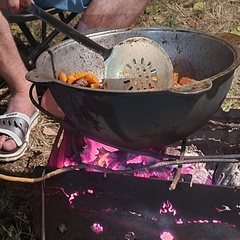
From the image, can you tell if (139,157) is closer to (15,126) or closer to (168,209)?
(168,209)

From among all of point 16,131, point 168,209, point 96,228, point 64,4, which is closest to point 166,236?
point 168,209

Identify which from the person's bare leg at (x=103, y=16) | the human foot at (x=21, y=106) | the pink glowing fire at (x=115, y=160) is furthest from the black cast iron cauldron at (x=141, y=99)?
the human foot at (x=21, y=106)

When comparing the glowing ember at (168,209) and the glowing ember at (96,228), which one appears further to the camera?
the glowing ember at (96,228)

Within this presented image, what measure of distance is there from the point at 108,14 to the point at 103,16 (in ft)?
0.09

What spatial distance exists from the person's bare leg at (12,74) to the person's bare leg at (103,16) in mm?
127

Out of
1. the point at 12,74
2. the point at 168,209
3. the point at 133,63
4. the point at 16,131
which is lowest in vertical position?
the point at 16,131

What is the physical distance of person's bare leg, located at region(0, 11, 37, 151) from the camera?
2.64 m

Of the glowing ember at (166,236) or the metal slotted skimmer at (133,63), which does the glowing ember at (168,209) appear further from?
the metal slotted skimmer at (133,63)

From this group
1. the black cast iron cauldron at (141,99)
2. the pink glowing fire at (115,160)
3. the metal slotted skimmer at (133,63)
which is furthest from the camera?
the pink glowing fire at (115,160)

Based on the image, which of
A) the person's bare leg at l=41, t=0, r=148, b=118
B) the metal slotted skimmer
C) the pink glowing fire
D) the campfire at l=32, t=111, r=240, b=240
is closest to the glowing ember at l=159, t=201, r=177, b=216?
the campfire at l=32, t=111, r=240, b=240

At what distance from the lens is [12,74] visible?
9.04 feet

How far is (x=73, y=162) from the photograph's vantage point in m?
2.00

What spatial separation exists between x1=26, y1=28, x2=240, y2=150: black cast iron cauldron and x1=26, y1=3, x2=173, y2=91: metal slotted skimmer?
0.13 metres

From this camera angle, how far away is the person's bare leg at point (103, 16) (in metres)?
2.68
